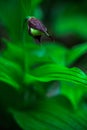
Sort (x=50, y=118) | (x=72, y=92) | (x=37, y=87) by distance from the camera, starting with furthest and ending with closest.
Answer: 1. (x=37, y=87)
2. (x=72, y=92)
3. (x=50, y=118)

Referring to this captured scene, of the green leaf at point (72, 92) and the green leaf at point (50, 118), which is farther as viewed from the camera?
the green leaf at point (72, 92)

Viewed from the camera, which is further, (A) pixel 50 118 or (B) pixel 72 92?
(B) pixel 72 92

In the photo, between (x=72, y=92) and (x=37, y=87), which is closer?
(x=72, y=92)

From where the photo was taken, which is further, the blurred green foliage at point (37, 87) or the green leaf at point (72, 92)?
the green leaf at point (72, 92)

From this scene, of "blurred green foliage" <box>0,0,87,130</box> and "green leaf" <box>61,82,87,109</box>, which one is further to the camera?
"green leaf" <box>61,82,87,109</box>

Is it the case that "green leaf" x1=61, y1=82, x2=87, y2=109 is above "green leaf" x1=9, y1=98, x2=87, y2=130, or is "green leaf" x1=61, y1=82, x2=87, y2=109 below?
above

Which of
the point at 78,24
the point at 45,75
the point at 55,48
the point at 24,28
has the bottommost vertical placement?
the point at 78,24

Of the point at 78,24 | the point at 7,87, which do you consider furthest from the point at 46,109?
the point at 78,24

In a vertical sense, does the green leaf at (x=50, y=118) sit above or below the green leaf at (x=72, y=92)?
below

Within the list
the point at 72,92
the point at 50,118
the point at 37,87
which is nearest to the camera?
the point at 50,118

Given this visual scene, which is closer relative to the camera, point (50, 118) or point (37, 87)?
point (50, 118)

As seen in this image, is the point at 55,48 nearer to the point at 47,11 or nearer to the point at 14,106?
the point at 14,106
